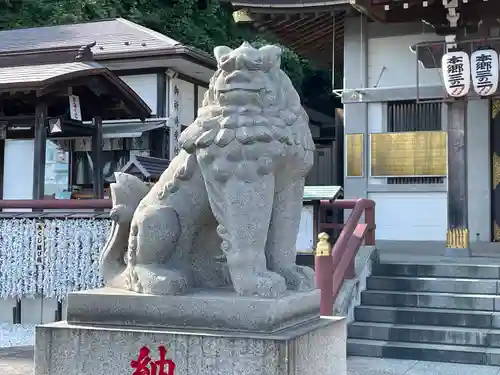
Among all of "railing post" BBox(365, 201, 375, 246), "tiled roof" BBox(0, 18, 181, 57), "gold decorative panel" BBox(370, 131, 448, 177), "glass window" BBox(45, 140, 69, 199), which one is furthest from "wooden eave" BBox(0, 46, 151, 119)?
"railing post" BBox(365, 201, 375, 246)

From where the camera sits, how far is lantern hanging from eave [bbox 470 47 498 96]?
1078 centimetres

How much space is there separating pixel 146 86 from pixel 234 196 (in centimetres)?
1360

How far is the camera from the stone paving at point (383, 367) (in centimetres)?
696

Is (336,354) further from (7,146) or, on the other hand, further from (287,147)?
(7,146)

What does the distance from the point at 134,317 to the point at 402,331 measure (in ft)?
16.7

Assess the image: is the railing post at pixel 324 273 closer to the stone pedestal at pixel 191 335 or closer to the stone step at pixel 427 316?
the stone step at pixel 427 316

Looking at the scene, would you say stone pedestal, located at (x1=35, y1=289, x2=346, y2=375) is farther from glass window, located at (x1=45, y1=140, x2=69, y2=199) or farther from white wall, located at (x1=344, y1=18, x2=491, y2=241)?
glass window, located at (x1=45, y1=140, x2=69, y2=199)

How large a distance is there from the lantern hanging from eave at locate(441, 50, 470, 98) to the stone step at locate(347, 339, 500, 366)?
15.8 ft

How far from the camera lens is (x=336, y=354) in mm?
4129

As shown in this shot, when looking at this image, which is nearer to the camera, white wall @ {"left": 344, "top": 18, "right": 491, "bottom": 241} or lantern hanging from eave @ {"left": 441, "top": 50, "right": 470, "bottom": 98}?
lantern hanging from eave @ {"left": 441, "top": 50, "right": 470, "bottom": 98}

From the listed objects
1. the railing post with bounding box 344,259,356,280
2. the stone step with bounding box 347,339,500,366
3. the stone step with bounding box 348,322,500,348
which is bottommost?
the stone step with bounding box 347,339,500,366

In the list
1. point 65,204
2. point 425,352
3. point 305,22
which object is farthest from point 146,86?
point 425,352

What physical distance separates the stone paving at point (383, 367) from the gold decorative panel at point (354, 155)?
5.95m

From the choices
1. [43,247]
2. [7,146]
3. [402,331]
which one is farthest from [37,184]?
[402,331]
